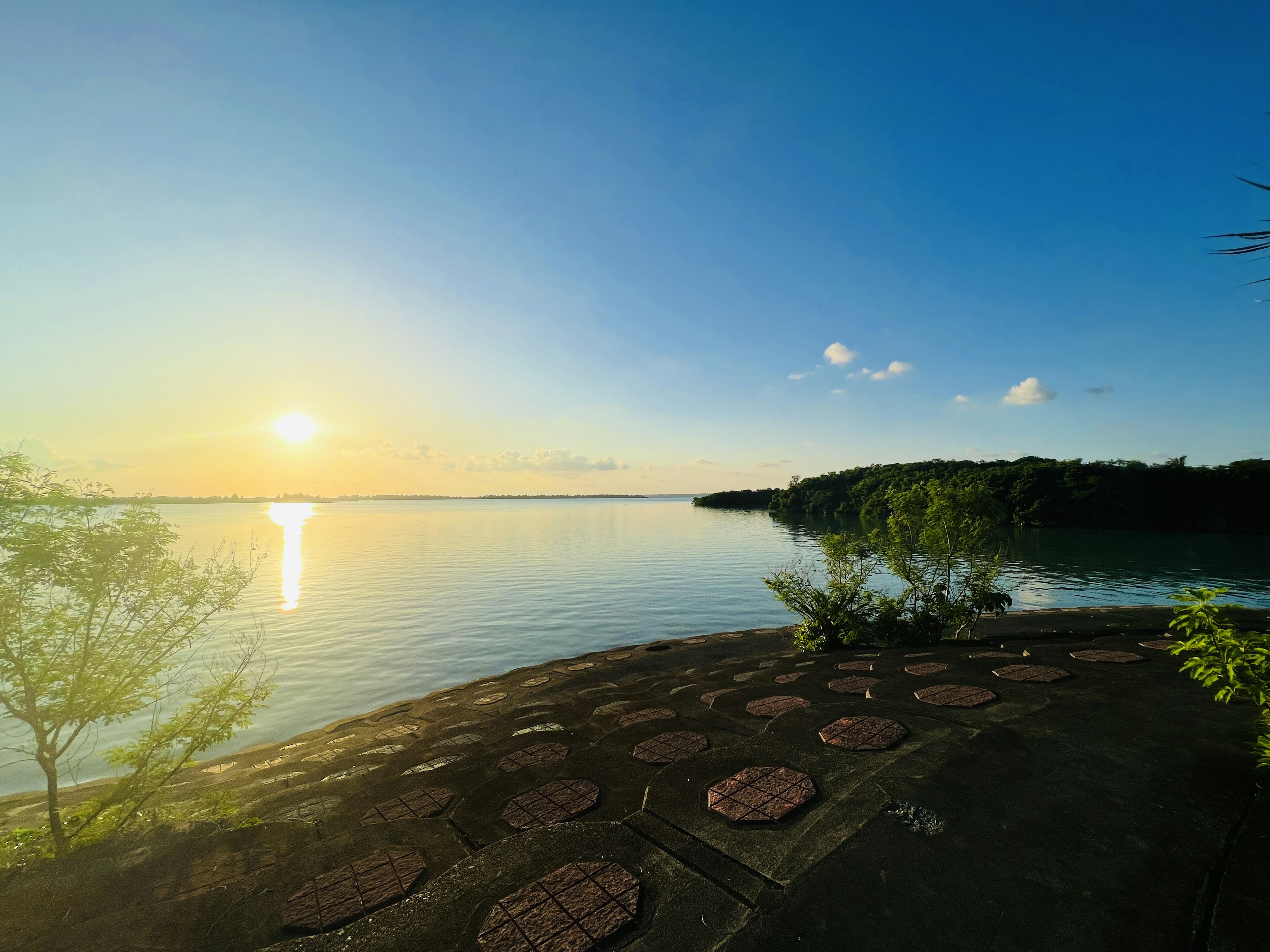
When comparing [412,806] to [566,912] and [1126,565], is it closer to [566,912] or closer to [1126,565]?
[566,912]

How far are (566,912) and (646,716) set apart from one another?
203 inches

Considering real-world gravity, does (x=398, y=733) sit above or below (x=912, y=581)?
below

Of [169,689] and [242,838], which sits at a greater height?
[242,838]

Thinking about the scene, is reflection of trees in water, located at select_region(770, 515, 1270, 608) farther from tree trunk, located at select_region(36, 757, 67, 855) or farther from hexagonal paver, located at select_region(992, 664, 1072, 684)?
tree trunk, located at select_region(36, 757, 67, 855)

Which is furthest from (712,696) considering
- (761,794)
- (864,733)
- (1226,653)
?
(1226,653)

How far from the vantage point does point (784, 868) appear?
4207mm

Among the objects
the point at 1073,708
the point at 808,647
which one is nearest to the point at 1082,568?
the point at 808,647

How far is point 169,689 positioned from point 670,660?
1841cm

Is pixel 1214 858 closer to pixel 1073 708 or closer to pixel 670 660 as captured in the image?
pixel 1073 708

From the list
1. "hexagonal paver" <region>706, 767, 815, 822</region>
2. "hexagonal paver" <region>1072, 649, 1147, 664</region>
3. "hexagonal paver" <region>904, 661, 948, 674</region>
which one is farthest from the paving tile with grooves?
"hexagonal paver" <region>706, 767, 815, 822</region>

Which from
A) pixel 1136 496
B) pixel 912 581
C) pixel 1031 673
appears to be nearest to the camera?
pixel 1031 673

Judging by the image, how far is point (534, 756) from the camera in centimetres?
753

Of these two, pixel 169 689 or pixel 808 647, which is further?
pixel 169 689

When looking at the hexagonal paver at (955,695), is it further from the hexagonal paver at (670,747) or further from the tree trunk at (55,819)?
the tree trunk at (55,819)
